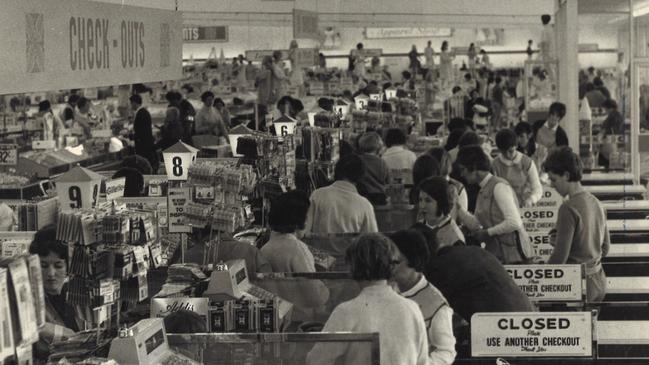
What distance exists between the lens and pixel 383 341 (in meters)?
4.44

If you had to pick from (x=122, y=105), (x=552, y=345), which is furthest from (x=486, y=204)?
(x=122, y=105)

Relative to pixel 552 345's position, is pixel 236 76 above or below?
above

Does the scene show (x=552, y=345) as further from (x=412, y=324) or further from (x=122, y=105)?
(x=122, y=105)

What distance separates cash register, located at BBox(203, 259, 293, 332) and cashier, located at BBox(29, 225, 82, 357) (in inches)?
24.9

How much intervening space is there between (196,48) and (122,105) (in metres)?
9.15

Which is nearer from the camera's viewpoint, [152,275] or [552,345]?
[552,345]

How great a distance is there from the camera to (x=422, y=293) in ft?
16.4

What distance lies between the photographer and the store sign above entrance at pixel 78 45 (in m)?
5.16

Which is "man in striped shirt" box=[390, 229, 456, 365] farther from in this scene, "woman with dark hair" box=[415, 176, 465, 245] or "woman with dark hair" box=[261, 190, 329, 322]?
"woman with dark hair" box=[415, 176, 465, 245]

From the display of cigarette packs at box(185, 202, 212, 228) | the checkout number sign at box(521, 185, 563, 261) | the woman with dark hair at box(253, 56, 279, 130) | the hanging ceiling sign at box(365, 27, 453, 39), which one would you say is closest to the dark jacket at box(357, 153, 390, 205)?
the checkout number sign at box(521, 185, 563, 261)

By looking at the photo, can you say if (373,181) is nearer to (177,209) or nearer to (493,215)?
(493,215)

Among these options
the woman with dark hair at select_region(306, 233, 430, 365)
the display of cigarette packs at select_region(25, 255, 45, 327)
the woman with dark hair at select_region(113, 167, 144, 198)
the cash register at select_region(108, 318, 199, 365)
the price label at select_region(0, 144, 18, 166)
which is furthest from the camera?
the price label at select_region(0, 144, 18, 166)

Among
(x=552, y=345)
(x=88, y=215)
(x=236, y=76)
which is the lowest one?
(x=552, y=345)

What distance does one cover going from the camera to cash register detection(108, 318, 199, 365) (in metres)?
3.76
